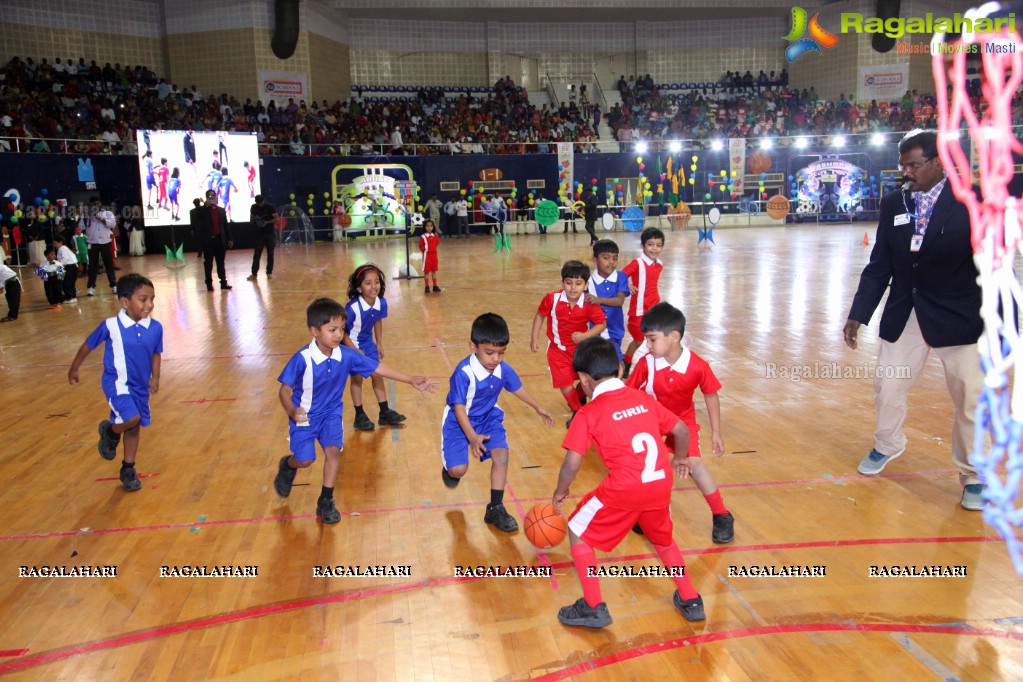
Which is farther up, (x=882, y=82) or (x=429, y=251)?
(x=882, y=82)

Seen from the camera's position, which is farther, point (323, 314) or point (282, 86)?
point (282, 86)

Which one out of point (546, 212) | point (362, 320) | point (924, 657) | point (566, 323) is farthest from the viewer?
point (546, 212)

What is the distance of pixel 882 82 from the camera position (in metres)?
32.3

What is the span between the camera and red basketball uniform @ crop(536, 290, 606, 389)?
6004 millimetres

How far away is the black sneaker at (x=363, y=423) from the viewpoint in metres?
6.45

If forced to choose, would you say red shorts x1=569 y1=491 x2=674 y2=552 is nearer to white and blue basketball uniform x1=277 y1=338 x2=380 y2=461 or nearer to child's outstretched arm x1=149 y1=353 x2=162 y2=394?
white and blue basketball uniform x1=277 y1=338 x2=380 y2=461

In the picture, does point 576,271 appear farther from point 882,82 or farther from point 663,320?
point 882,82

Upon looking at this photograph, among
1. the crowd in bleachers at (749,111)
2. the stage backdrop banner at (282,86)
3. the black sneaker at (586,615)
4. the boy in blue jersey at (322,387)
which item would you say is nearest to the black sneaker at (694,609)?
the black sneaker at (586,615)

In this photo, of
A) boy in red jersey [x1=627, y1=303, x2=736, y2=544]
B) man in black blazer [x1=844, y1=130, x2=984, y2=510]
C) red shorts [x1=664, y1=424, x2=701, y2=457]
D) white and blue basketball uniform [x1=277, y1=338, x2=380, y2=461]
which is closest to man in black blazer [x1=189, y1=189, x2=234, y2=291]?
white and blue basketball uniform [x1=277, y1=338, x2=380, y2=461]

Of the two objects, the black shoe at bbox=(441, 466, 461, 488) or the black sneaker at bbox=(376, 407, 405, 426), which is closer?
the black shoe at bbox=(441, 466, 461, 488)

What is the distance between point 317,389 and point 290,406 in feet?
0.60

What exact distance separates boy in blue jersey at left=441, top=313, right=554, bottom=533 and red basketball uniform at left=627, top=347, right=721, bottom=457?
0.56 metres

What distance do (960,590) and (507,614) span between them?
1998 millimetres

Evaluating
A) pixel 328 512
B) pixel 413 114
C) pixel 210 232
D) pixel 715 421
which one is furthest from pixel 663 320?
pixel 413 114
